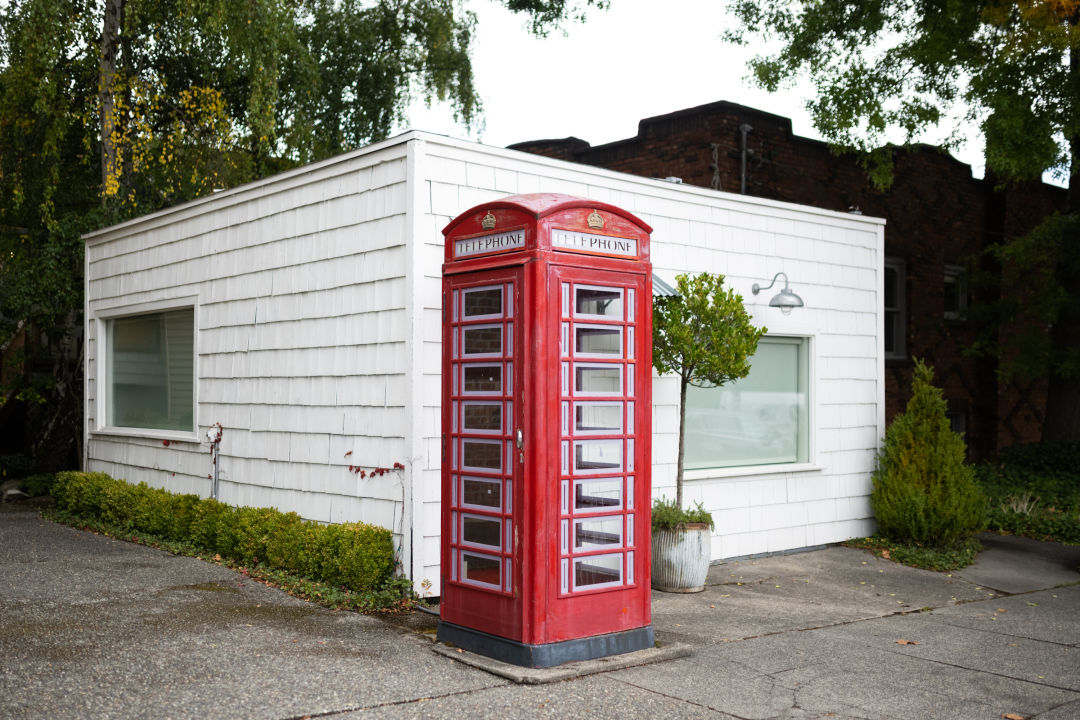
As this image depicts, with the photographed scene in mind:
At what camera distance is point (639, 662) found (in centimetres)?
624

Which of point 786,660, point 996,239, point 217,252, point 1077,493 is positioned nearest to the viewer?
point 786,660

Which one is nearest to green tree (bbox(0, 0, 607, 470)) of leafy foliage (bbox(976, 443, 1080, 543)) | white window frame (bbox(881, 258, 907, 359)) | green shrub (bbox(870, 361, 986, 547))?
white window frame (bbox(881, 258, 907, 359))

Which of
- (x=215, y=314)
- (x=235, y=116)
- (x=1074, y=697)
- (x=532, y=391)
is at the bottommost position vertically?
(x=1074, y=697)

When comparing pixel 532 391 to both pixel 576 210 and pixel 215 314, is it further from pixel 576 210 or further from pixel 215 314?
pixel 215 314

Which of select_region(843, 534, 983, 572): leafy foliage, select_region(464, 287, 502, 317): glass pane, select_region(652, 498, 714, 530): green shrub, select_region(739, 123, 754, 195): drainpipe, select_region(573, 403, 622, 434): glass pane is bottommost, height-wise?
select_region(843, 534, 983, 572): leafy foliage

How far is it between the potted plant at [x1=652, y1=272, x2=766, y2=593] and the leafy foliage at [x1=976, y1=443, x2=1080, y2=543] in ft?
19.5

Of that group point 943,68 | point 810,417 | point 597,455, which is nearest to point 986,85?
point 943,68

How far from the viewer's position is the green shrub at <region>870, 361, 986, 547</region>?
10.7 metres

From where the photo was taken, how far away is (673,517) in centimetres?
870

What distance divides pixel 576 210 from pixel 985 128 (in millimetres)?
10094

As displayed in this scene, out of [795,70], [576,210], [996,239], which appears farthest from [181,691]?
[996,239]

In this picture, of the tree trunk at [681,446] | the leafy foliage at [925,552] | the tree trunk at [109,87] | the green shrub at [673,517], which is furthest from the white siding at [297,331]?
the leafy foliage at [925,552]

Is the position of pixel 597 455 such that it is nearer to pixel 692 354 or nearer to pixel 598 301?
pixel 598 301

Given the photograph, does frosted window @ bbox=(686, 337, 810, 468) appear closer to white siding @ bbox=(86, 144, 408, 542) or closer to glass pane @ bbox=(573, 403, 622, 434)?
white siding @ bbox=(86, 144, 408, 542)
